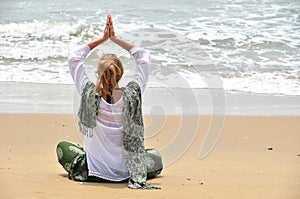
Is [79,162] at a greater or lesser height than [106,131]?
lesser

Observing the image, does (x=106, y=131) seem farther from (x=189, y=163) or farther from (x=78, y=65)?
(x=189, y=163)

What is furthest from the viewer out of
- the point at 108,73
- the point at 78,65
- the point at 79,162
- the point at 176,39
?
the point at 176,39

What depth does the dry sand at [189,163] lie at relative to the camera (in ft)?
14.1

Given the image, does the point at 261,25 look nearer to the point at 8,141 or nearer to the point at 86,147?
the point at 8,141

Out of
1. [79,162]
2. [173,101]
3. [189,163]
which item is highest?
[79,162]

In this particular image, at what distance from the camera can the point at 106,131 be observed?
171 inches

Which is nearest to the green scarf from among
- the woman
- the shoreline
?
the woman

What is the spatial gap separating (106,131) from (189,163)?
1.22m

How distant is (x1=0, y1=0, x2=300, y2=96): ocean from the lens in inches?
361

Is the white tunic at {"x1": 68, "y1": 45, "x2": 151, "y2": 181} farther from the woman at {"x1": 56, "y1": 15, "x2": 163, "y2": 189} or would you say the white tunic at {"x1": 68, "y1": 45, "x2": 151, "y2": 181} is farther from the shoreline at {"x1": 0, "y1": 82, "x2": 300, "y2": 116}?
the shoreline at {"x1": 0, "y1": 82, "x2": 300, "y2": 116}

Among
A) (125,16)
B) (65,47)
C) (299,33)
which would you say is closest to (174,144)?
(65,47)

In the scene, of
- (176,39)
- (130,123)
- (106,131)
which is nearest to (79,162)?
(106,131)

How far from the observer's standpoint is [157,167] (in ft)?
15.1

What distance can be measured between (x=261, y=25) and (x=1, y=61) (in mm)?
5325
